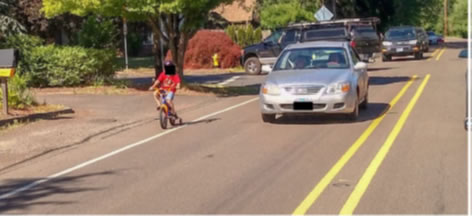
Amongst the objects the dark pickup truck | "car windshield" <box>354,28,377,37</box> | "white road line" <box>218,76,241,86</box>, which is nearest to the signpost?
"white road line" <box>218,76,241,86</box>

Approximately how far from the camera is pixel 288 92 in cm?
1348

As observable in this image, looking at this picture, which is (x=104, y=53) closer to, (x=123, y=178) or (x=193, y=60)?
(x=193, y=60)

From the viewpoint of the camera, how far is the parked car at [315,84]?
43.8ft

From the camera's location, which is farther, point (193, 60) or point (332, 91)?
point (193, 60)

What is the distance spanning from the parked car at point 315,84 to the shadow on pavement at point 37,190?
460cm

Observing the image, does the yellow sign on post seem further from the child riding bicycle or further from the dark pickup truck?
the dark pickup truck

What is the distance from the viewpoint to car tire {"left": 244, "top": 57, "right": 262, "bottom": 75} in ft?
100

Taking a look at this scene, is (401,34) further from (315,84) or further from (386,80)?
(315,84)

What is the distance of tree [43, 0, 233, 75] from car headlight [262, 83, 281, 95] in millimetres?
6030

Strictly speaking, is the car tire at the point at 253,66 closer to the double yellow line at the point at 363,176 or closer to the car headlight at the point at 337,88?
the double yellow line at the point at 363,176

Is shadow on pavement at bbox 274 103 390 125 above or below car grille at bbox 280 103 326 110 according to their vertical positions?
below

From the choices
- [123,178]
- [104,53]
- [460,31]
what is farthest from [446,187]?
[460,31]

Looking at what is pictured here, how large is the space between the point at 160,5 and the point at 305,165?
1043 cm

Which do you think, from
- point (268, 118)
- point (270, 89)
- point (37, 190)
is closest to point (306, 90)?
point (270, 89)
